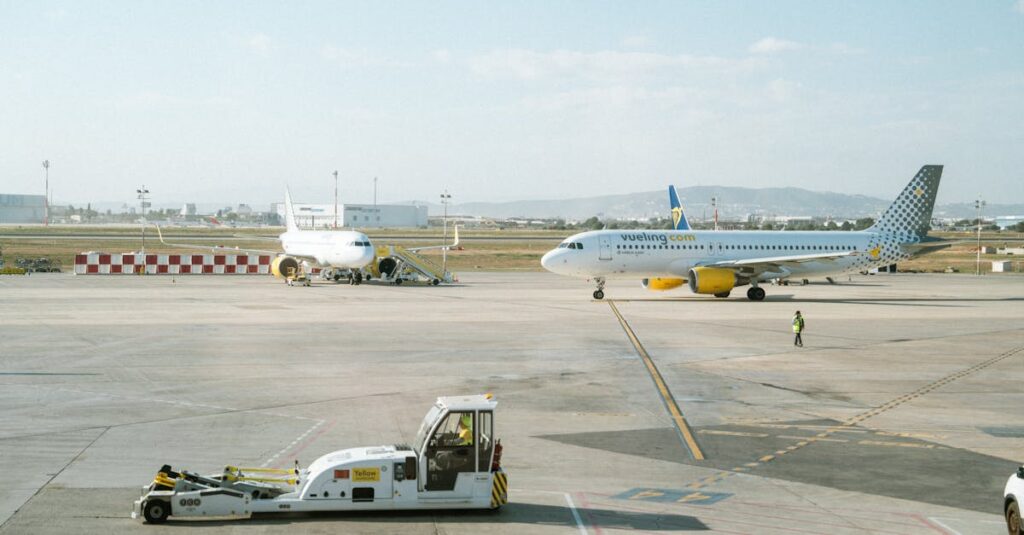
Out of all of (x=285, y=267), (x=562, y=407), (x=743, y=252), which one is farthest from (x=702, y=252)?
(x=562, y=407)

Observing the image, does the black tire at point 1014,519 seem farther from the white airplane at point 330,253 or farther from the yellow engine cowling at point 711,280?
the white airplane at point 330,253

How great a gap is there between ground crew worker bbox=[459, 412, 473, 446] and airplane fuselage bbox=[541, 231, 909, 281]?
3987cm

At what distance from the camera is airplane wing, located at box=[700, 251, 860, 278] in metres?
57.4

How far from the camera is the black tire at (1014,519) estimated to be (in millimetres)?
13711

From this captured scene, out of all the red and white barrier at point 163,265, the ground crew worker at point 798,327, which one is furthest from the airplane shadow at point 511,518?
the red and white barrier at point 163,265

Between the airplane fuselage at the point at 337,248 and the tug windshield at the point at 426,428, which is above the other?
the airplane fuselage at the point at 337,248

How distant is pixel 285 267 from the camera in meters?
71.3

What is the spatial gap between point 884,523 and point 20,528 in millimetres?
13418

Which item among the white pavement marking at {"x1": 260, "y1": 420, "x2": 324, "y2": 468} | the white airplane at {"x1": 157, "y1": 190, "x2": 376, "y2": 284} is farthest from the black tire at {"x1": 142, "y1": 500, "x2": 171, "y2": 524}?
the white airplane at {"x1": 157, "y1": 190, "x2": 376, "y2": 284}

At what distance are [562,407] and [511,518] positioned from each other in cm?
948

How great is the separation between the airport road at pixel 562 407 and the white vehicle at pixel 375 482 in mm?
320

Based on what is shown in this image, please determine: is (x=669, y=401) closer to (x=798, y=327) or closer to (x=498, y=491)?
(x=498, y=491)

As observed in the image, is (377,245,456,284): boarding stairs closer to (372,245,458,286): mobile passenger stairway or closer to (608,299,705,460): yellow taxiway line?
(372,245,458,286): mobile passenger stairway

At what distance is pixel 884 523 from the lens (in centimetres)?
1527
